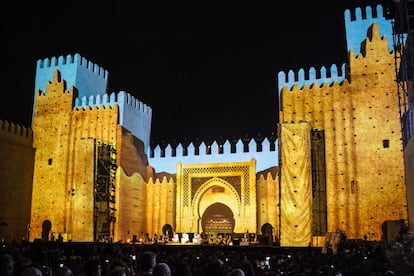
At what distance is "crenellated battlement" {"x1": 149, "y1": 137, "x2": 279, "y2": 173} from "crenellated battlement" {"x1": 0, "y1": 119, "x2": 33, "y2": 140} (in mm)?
5184

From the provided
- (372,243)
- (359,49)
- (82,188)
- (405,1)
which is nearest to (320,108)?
(359,49)

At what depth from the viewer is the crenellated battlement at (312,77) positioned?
16028 millimetres

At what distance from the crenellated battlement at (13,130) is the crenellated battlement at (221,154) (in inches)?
204

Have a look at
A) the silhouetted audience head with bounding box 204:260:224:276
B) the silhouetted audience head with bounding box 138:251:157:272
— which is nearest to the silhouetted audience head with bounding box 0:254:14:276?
the silhouetted audience head with bounding box 138:251:157:272

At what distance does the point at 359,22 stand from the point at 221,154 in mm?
7243

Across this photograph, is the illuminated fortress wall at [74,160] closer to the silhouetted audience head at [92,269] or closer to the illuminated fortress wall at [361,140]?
the illuminated fortress wall at [361,140]

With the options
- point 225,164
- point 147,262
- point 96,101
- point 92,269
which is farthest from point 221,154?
point 147,262

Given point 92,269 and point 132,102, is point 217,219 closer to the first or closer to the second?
point 132,102

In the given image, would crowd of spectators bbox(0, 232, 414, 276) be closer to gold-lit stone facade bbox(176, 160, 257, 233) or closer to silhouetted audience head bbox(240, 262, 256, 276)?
silhouetted audience head bbox(240, 262, 256, 276)

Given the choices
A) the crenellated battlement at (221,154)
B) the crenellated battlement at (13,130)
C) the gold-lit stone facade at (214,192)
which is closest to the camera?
the crenellated battlement at (13,130)

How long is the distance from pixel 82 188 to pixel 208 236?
16.8 ft

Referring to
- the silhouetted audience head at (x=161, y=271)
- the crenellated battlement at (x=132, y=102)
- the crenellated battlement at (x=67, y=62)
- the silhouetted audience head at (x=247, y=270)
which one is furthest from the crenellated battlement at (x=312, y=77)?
the silhouetted audience head at (x=161, y=271)

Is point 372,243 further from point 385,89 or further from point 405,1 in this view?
point 405,1

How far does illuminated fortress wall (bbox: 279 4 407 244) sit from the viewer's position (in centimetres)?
1418
